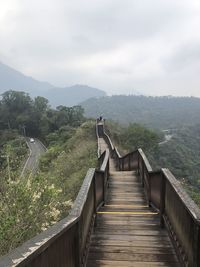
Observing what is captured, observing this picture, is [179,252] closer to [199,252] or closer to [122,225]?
[199,252]

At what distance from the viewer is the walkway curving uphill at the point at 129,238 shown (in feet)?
15.2

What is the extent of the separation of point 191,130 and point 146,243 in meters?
142

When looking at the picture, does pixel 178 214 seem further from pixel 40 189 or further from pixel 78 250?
pixel 40 189

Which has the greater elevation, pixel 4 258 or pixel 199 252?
pixel 4 258

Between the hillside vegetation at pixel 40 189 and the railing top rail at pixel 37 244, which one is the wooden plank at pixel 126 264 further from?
the hillside vegetation at pixel 40 189

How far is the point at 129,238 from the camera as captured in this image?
5449mm

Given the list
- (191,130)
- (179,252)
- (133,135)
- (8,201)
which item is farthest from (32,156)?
(191,130)

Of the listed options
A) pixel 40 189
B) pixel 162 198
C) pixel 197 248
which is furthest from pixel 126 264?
pixel 40 189

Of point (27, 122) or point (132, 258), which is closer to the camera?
point (132, 258)

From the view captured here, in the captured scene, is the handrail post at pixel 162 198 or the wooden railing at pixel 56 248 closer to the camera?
the wooden railing at pixel 56 248

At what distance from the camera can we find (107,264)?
14.9 feet

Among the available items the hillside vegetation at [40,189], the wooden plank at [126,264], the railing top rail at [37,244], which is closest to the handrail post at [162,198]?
the wooden plank at [126,264]

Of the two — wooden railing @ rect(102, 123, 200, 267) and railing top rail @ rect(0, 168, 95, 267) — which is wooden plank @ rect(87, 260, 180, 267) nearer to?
wooden railing @ rect(102, 123, 200, 267)

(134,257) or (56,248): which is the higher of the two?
(56,248)
